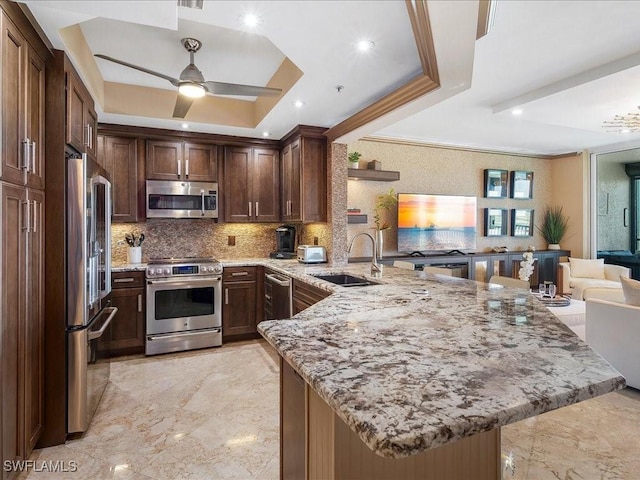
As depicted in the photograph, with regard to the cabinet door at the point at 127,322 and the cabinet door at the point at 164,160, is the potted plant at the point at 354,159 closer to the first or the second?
the cabinet door at the point at 164,160

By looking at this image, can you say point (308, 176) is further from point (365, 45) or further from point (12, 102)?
point (12, 102)

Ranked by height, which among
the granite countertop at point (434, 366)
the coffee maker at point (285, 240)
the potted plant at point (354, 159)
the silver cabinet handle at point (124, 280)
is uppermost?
the potted plant at point (354, 159)

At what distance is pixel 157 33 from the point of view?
2.75 m

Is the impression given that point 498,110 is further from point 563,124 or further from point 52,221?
point 52,221

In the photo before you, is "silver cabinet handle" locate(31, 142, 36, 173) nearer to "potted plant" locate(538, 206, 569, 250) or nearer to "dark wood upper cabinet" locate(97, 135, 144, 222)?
"dark wood upper cabinet" locate(97, 135, 144, 222)

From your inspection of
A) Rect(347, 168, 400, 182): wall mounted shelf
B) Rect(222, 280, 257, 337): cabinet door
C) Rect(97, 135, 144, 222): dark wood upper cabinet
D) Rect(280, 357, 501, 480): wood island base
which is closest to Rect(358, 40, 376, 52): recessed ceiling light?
Rect(280, 357, 501, 480): wood island base

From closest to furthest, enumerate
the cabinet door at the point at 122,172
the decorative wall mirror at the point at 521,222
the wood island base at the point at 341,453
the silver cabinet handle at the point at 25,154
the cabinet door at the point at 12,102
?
1. the wood island base at the point at 341,453
2. the cabinet door at the point at 12,102
3. the silver cabinet handle at the point at 25,154
4. the cabinet door at the point at 122,172
5. the decorative wall mirror at the point at 521,222

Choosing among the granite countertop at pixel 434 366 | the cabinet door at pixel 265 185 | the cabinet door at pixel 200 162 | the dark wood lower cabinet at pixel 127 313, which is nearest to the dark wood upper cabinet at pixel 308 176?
the cabinet door at pixel 265 185

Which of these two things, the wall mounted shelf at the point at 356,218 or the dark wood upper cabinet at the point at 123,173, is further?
the wall mounted shelf at the point at 356,218

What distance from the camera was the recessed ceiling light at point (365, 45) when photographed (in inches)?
91.5

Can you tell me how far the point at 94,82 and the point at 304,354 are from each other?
327cm

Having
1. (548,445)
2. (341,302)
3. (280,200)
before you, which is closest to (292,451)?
(341,302)

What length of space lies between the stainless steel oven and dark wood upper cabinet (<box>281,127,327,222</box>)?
45.0 inches

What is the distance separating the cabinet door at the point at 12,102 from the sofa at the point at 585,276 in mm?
6195
